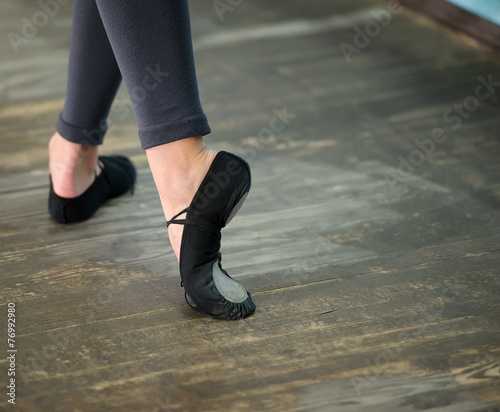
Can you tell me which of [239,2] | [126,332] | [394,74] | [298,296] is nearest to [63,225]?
[126,332]

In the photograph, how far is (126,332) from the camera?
93cm

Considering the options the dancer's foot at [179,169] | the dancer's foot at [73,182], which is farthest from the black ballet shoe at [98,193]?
the dancer's foot at [179,169]

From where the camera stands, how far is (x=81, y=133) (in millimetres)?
1174

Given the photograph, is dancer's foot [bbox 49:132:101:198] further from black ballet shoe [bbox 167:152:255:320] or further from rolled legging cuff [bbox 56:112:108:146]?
black ballet shoe [bbox 167:152:255:320]

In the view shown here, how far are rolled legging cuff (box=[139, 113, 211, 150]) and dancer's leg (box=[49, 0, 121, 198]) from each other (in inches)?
11.3

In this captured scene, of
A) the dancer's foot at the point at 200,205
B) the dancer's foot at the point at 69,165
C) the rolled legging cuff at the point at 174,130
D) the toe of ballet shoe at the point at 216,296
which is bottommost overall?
the dancer's foot at the point at 69,165

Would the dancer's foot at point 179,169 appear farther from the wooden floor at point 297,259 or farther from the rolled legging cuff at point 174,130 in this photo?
the wooden floor at point 297,259

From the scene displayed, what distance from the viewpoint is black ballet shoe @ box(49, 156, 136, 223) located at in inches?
47.8

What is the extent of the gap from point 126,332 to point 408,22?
5.87ft

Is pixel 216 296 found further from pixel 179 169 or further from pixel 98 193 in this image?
pixel 98 193

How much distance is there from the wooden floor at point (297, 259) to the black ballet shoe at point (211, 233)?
3 cm

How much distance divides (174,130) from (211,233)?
15 centimetres

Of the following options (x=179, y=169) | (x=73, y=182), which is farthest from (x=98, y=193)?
(x=179, y=169)

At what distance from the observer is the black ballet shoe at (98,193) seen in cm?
121
